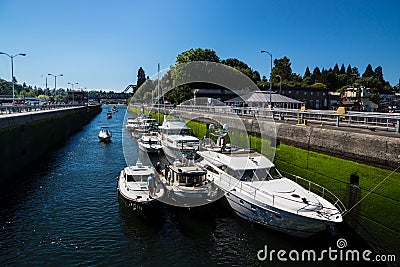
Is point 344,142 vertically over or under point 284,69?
under

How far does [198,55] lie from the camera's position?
8869 cm

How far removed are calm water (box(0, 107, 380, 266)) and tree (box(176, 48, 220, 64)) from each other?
70.0 m

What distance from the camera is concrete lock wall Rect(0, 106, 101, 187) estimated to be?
2580cm

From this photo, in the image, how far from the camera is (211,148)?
84.2 ft

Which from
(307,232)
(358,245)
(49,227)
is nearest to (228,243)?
(307,232)

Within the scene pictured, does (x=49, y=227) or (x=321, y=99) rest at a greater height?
(x=321, y=99)

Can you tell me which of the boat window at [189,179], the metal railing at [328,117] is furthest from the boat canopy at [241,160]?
the metal railing at [328,117]

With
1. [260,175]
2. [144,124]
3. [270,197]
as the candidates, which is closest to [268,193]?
[270,197]

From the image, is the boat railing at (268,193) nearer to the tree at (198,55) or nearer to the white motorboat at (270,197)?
the white motorboat at (270,197)

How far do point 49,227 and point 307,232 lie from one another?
42.9 ft

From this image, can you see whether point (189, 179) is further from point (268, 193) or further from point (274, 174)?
point (274, 174)

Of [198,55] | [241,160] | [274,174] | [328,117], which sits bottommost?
[274,174]

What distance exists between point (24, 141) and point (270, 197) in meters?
25.9

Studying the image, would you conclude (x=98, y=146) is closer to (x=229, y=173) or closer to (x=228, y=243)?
(x=229, y=173)
